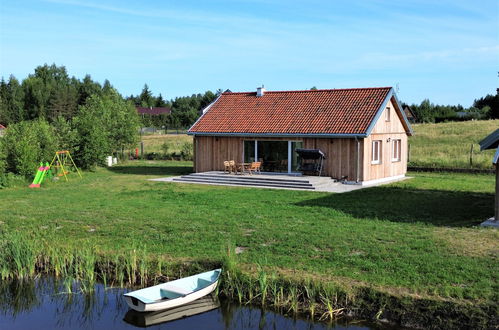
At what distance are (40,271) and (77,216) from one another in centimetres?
435

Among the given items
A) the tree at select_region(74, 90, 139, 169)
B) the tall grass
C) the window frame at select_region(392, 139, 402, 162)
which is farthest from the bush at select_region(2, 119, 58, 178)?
the window frame at select_region(392, 139, 402, 162)

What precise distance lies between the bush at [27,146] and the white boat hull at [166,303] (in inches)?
688

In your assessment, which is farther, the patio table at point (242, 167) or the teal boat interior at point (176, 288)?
the patio table at point (242, 167)

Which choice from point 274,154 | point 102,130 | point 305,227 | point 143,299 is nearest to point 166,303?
point 143,299

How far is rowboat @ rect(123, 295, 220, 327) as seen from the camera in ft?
29.8

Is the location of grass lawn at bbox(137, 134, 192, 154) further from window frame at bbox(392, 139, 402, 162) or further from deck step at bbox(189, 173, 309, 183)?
window frame at bbox(392, 139, 402, 162)

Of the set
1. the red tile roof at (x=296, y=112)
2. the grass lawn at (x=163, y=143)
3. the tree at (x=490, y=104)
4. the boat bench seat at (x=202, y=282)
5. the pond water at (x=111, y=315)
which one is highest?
the tree at (x=490, y=104)

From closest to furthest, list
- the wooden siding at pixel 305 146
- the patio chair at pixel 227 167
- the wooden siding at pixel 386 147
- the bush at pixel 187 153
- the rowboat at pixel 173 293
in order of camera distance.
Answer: the rowboat at pixel 173 293
the wooden siding at pixel 305 146
the wooden siding at pixel 386 147
the patio chair at pixel 227 167
the bush at pixel 187 153

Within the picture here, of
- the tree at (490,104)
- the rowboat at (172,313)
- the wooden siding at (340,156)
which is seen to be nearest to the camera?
the rowboat at (172,313)

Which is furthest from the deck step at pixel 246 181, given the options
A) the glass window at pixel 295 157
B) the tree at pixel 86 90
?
the tree at pixel 86 90

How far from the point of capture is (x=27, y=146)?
24.4m

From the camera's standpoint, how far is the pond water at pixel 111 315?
349 inches

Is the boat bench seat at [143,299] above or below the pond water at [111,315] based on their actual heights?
above

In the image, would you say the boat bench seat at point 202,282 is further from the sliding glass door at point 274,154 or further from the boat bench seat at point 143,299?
the sliding glass door at point 274,154
